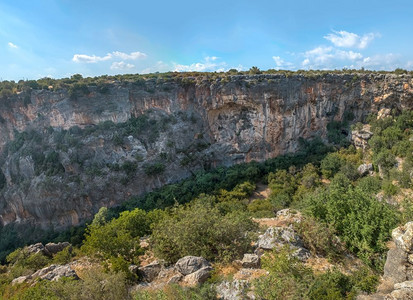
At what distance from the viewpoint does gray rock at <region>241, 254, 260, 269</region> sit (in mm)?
9633

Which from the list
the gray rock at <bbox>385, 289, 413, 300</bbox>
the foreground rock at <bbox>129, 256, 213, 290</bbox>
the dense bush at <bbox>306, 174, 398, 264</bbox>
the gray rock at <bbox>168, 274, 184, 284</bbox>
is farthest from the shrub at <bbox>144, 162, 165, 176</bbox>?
the gray rock at <bbox>385, 289, 413, 300</bbox>

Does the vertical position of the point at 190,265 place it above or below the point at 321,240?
below

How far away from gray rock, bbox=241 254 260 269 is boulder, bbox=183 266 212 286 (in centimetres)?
155

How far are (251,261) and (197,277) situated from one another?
225cm

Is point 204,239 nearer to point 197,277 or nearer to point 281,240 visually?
point 197,277

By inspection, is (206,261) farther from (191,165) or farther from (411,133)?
(411,133)

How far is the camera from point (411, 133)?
25.9 meters

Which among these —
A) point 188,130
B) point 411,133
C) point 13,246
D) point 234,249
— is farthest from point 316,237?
point 13,246

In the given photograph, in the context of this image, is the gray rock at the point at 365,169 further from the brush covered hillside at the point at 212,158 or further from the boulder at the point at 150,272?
the boulder at the point at 150,272

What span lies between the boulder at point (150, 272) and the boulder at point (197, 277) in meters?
1.83

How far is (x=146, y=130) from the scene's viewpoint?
3397cm

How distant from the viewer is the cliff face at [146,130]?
3059 cm

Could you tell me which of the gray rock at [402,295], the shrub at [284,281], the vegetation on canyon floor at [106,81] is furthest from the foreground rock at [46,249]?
the vegetation on canyon floor at [106,81]

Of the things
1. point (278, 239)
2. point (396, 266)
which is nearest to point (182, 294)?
point (278, 239)
